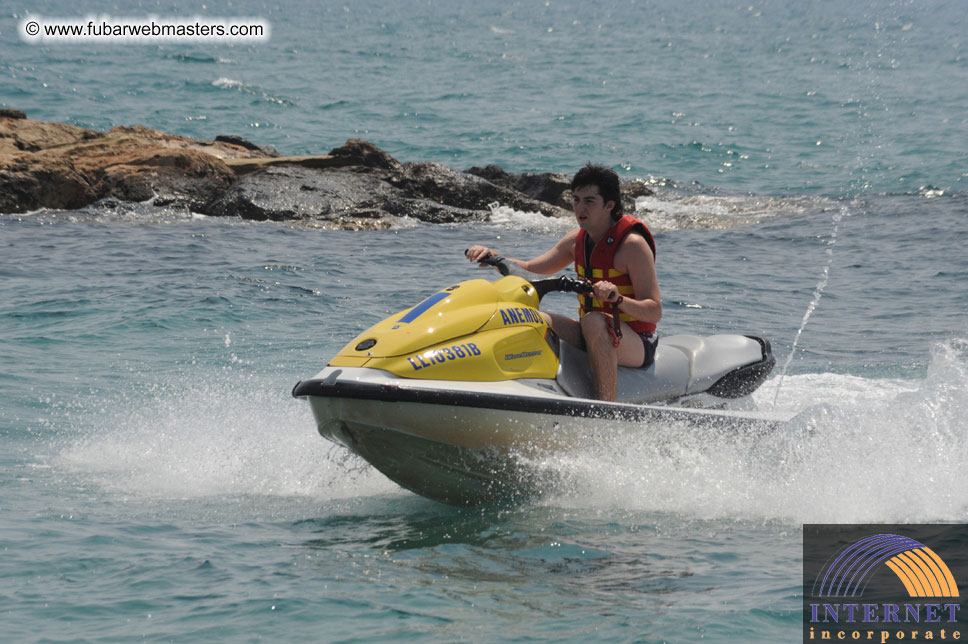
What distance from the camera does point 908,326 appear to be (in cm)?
1029

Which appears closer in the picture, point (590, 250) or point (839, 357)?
point (590, 250)

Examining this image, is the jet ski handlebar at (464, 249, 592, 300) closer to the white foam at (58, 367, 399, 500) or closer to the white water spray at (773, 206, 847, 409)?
the white foam at (58, 367, 399, 500)

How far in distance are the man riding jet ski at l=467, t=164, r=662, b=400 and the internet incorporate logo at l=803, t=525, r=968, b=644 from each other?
4.20ft

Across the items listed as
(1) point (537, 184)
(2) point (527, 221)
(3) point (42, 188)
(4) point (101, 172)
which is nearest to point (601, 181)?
(2) point (527, 221)

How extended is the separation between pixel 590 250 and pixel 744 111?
90.6 ft

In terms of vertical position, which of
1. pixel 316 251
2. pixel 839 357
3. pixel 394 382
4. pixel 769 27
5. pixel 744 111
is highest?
pixel 769 27

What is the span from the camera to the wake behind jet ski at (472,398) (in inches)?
198

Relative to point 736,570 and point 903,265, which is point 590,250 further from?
point 903,265

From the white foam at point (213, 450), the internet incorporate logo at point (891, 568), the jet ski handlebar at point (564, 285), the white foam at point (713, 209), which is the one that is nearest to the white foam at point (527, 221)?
the white foam at point (713, 209)

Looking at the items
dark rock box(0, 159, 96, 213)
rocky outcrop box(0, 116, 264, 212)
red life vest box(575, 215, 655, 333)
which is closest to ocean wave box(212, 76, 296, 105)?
rocky outcrop box(0, 116, 264, 212)

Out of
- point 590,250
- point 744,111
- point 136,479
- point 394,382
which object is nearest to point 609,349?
point 590,250

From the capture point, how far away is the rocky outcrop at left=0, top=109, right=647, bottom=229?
14.9m

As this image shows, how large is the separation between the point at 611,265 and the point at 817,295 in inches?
262

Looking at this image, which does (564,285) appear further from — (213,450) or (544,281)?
(213,450)
